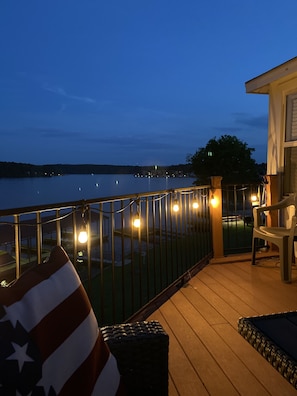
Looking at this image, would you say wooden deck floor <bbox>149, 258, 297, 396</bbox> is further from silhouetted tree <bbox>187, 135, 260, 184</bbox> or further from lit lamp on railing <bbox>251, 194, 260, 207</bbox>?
silhouetted tree <bbox>187, 135, 260, 184</bbox>

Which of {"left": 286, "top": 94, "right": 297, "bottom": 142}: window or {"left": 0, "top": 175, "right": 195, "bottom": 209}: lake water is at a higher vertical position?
{"left": 286, "top": 94, "right": 297, "bottom": 142}: window

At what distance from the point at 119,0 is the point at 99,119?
7531 centimetres

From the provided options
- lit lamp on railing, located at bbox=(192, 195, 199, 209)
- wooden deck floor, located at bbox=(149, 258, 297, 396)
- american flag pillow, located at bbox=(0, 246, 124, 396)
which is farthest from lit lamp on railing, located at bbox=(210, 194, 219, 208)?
american flag pillow, located at bbox=(0, 246, 124, 396)

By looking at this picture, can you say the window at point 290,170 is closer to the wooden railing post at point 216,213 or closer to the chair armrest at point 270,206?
the chair armrest at point 270,206

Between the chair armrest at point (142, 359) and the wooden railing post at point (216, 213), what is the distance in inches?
132

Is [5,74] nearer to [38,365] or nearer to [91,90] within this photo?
[91,90]

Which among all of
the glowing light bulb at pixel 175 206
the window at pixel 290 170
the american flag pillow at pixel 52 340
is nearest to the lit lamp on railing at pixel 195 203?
the glowing light bulb at pixel 175 206

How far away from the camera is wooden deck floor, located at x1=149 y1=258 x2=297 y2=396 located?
6.54 ft

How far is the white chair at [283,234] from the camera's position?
3.66 m

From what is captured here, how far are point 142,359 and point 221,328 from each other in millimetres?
1607

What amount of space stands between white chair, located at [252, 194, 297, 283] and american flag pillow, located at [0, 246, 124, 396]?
297cm

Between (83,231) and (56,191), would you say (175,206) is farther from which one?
(56,191)

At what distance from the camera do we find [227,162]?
82.3 feet

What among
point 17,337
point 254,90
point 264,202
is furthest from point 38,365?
point 254,90
